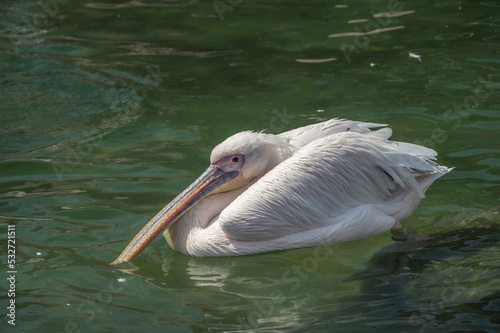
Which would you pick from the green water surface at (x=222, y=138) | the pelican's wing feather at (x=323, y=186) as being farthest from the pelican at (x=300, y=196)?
the green water surface at (x=222, y=138)

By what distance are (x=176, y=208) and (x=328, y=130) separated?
1.16 metres

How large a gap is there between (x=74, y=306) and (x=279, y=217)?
1.36m

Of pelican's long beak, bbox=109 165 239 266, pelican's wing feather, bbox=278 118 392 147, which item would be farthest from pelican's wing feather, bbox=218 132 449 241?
pelican's long beak, bbox=109 165 239 266

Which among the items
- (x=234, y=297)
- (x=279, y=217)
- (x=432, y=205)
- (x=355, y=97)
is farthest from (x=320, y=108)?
(x=234, y=297)

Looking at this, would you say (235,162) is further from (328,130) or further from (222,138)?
(222,138)

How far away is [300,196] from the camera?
4.90m

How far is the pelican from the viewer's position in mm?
4879

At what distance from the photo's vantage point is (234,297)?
4531mm

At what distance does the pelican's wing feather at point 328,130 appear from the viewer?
524 cm

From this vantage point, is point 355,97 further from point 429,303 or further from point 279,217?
point 429,303

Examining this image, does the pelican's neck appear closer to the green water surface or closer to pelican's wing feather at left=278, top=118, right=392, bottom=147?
the green water surface

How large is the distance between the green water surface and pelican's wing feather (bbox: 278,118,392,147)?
2.38ft

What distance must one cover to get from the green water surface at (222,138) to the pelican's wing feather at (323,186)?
0.85ft

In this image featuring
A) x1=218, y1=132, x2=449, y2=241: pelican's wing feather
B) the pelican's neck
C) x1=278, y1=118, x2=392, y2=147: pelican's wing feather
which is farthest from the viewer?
x1=278, y1=118, x2=392, y2=147: pelican's wing feather
